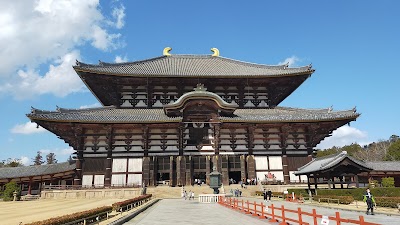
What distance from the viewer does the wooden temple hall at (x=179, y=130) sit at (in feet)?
113

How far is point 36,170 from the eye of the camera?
143 ft

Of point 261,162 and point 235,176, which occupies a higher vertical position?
point 261,162

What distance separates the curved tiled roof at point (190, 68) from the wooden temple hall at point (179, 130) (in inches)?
10.9

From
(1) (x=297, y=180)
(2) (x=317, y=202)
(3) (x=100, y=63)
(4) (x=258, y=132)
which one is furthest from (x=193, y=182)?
(3) (x=100, y=63)

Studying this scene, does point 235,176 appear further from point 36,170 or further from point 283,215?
point 36,170

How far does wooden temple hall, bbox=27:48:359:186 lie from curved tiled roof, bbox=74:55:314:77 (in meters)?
0.28

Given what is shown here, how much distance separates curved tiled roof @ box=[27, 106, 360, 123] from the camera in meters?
32.9

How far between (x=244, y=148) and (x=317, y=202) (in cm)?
1333

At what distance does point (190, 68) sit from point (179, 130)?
12.3 metres

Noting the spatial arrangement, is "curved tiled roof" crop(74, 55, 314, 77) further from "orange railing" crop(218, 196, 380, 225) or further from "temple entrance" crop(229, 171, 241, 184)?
"orange railing" crop(218, 196, 380, 225)

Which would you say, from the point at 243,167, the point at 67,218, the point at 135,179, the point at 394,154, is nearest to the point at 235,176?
the point at 243,167

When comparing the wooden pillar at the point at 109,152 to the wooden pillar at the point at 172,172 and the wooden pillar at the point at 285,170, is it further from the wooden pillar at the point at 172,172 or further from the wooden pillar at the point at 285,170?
the wooden pillar at the point at 285,170

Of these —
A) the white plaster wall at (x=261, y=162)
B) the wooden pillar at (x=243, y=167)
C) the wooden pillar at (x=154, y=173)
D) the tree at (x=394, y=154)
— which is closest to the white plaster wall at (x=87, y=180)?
the wooden pillar at (x=154, y=173)

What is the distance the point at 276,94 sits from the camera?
4244cm
